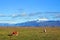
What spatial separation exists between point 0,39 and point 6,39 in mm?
915

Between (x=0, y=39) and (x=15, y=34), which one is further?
(x=15, y=34)

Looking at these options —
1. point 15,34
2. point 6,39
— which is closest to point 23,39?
point 6,39

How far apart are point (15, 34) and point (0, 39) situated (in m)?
7.63

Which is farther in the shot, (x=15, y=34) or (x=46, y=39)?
(x=15, y=34)

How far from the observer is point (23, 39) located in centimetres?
3056

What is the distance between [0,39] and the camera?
3020 cm

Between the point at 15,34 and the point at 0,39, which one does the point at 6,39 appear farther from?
the point at 15,34

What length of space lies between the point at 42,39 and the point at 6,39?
5.59m

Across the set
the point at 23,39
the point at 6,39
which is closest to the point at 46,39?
the point at 23,39

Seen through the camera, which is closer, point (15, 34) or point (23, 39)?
point (23, 39)

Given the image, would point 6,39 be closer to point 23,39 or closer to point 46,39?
point 23,39

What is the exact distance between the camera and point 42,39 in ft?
101

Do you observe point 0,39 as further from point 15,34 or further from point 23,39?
point 15,34

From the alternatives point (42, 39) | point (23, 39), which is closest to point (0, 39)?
point (23, 39)
